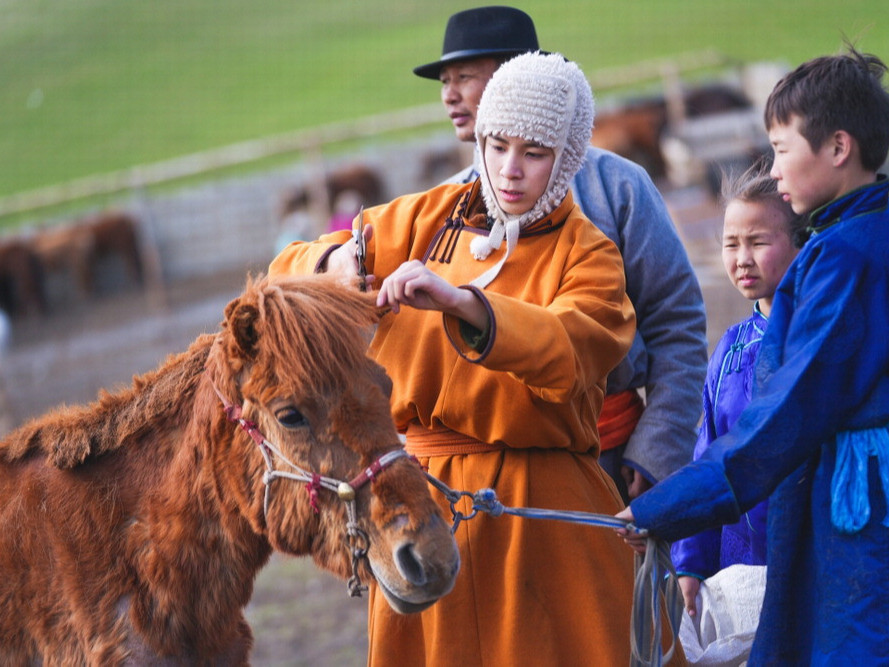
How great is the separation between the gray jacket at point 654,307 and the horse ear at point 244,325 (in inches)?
52.8

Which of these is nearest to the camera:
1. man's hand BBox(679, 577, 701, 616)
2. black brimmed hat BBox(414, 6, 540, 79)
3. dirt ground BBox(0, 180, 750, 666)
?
man's hand BBox(679, 577, 701, 616)

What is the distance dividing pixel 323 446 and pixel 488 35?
1843 mm

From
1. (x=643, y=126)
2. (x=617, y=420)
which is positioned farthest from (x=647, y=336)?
(x=643, y=126)

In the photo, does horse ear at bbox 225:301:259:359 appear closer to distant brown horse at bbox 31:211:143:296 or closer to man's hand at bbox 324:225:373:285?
man's hand at bbox 324:225:373:285

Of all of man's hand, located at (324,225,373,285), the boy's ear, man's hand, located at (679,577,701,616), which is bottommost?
man's hand, located at (679,577,701,616)

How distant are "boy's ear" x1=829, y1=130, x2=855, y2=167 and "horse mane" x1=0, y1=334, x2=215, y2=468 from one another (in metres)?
1.67

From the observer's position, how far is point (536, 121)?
Answer: 8.25 feet

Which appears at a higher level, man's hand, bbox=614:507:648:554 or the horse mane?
the horse mane

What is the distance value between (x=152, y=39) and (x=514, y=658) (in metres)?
47.3

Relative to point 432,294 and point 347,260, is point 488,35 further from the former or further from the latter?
point 432,294

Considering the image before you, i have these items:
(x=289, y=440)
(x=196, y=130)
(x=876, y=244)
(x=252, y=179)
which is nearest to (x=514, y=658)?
(x=289, y=440)

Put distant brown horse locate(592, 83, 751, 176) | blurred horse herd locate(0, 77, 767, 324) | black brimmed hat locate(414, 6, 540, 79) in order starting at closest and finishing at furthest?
black brimmed hat locate(414, 6, 540, 79) < distant brown horse locate(592, 83, 751, 176) < blurred horse herd locate(0, 77, 767, 324)

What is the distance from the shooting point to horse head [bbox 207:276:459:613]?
2.23 metres

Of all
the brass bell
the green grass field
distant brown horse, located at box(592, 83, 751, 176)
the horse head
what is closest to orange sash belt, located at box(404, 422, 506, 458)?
the horse head
